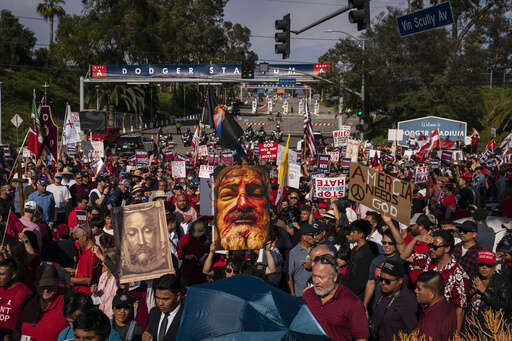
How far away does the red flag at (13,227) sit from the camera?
6527 mm

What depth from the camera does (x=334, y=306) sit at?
4.11 metres

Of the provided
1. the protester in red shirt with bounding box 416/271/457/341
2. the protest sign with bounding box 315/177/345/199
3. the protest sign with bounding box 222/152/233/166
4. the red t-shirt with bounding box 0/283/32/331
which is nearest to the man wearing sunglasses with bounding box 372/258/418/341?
the protester in red shirt with bounding box 416/271/457/341

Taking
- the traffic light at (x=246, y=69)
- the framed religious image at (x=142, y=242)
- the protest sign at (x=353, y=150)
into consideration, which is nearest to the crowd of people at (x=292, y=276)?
the framed religious image at (x=142, y=242)

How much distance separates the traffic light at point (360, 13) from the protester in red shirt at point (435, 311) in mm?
7567

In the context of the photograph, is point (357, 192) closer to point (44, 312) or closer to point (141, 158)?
point (44, 312)

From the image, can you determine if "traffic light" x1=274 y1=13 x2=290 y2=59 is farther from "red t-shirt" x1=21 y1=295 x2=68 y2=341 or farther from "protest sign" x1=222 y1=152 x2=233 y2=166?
"red t-shirt" x1=21 y1=295 x2=68 y2=341

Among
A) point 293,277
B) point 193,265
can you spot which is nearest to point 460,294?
point 293,277

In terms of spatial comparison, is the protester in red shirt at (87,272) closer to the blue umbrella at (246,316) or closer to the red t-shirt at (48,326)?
the red t-shirt at (48,326)

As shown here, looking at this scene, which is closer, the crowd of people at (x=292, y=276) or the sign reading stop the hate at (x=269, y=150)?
the crowd of people at (x=292, y=276)

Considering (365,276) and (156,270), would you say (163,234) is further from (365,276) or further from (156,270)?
(365,276)

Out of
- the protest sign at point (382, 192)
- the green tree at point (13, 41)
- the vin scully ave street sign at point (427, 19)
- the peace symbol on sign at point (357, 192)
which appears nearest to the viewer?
the protest sign at point (382, 192)

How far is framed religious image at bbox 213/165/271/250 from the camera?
653cm

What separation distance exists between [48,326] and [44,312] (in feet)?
0.44

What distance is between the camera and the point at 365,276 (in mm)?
5789
